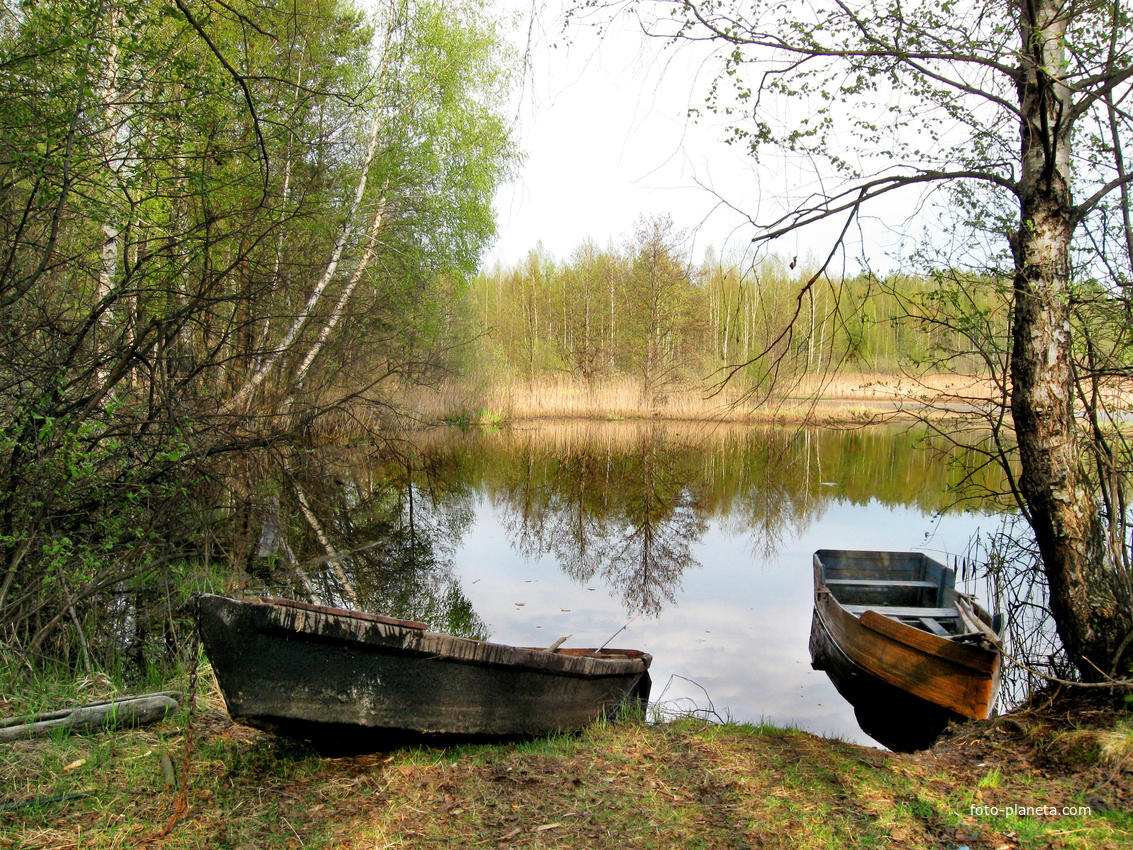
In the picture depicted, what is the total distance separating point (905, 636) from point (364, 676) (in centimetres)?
411

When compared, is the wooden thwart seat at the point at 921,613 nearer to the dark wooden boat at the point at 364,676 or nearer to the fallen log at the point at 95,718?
the dark wooden boat at the point at 364,676

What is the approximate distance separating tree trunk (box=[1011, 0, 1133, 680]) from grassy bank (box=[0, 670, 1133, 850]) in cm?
50

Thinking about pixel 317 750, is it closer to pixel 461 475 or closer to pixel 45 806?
pixel 45 806

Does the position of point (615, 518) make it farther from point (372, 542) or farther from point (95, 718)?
point (95, 718)

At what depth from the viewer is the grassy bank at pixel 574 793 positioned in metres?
3.01

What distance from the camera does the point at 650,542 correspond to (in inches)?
474

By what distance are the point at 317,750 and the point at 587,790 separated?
4.56 ft

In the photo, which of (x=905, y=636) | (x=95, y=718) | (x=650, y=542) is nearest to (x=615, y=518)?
(x=650, y=542)

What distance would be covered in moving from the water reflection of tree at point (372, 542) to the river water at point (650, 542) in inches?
1.8

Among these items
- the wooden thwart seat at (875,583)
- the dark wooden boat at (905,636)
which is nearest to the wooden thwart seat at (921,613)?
the dark wooden boat at (905,636)

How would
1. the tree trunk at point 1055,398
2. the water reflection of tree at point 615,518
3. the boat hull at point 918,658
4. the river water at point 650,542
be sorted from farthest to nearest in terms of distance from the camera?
1. the water reflection of tree at point 615,518
2. the river water at point 650,542
3. the boat hull at point 918,658
4. the tree trunk at point 1055,398

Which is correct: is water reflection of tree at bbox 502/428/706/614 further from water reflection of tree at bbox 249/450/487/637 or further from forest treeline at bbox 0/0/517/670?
forest treeline at bbox 0/0/517/670

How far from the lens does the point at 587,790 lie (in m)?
3.58

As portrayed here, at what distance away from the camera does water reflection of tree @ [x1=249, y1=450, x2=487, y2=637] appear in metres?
8.05
